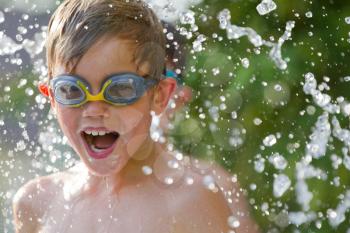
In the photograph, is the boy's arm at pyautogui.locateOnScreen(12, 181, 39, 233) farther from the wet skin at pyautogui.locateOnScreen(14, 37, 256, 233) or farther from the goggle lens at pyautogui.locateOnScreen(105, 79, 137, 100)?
the goggle lens at pyautogui.locateOnScreen(105, 79, 137, 100)

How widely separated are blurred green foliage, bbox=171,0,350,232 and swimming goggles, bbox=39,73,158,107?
4.46 ft

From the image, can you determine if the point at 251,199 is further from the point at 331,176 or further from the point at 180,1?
the point at 180,1

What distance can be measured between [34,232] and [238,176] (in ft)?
4.23

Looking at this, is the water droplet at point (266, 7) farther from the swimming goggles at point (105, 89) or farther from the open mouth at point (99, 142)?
the open mouth at point (99, 142)

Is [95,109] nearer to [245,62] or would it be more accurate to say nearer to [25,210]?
[25,210]

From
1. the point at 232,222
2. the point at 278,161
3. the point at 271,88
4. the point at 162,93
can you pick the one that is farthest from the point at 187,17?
the point at 232,222

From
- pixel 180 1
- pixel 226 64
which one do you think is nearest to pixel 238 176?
pixel 226 64

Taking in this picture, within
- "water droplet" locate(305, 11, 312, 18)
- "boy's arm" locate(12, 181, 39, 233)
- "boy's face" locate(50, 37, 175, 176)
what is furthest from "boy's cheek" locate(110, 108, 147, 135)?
"water droplet" locate(305, 11, 312, 18)

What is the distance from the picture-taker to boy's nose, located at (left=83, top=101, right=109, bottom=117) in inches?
119

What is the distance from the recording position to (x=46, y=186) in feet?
11.3

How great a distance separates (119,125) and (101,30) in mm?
331

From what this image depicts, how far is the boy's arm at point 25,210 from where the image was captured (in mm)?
3453

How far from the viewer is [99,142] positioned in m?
3.09

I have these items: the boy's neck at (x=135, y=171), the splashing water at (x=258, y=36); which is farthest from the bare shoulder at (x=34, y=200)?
the splashing water at (x=258, y=36)
